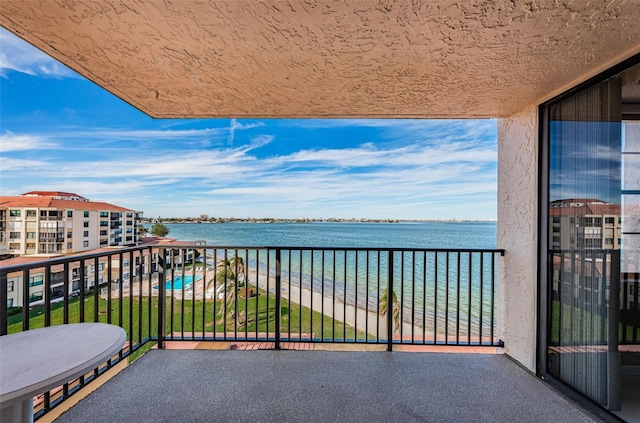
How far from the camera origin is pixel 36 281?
1.75 m

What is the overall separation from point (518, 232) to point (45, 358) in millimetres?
3225

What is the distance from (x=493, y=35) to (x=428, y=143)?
52.7 feet

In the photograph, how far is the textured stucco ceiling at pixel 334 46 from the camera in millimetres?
1311

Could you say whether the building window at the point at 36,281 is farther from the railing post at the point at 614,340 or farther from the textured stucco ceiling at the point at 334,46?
the railing post at the point at 614,340

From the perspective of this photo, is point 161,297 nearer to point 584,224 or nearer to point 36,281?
point 36,281

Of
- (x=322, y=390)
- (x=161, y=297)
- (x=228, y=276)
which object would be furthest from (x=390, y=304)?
(x=228, y=276)

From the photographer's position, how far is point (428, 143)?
16.2 metres

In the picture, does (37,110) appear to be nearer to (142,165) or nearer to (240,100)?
(142,165)

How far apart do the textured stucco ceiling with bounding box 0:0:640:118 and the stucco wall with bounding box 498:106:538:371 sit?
32 cm

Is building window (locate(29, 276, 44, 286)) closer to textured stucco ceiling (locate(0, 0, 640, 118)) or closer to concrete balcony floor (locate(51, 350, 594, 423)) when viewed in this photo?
concrete balcony floor (locate(51, 350, 594, 423))

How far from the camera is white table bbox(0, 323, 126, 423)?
2.74 feet

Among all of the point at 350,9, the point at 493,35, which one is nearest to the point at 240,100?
the point at 350,9

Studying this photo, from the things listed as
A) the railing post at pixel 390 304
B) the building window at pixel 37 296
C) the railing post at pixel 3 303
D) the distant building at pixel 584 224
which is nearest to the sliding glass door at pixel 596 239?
the distant building at pixel 584 224

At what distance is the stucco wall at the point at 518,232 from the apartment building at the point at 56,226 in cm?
526
